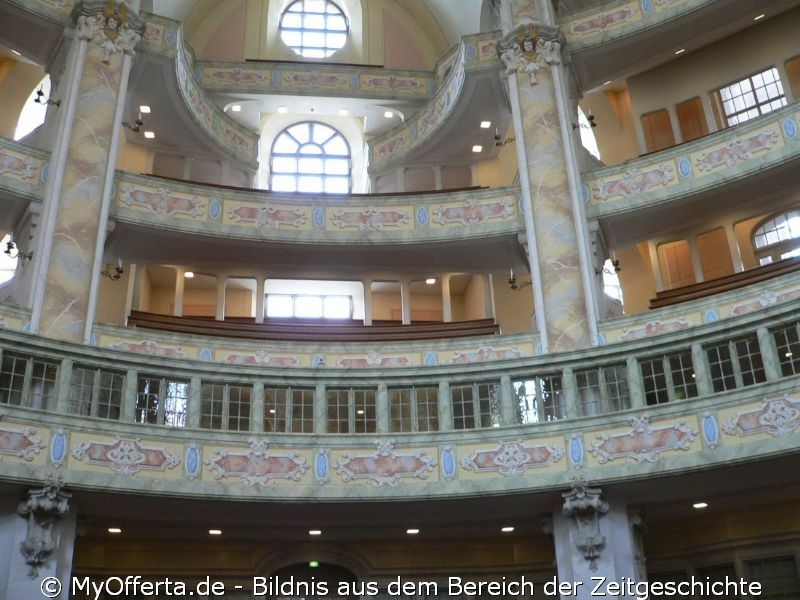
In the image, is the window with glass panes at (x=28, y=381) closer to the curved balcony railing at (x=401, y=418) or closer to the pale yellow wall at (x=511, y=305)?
the curved balcony railing at (x=401, y=418)

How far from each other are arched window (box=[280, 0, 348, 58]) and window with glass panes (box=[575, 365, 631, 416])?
19366mm

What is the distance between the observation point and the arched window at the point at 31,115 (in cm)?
2900

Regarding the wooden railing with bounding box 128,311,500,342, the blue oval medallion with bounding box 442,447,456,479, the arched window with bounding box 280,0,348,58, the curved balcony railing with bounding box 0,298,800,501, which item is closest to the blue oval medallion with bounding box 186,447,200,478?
the curved balcony railing with bounding box 0,298,800,501

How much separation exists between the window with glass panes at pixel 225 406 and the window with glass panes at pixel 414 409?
9.76 feet

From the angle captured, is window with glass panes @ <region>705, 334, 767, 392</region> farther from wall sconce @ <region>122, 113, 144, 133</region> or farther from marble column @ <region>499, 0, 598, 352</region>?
wall sconce @ <region>122, 113, 144, 133</region>

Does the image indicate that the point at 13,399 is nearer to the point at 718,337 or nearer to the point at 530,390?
the point at 530,390

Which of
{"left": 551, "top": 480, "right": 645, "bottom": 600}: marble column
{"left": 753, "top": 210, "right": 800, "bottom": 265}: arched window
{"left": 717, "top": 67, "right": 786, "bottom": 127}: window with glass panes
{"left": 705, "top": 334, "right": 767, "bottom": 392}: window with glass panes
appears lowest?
{"left": 551, "top": 480, "right": 645, "bottom": 600}: marble column

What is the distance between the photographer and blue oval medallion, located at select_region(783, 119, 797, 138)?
2152 cm

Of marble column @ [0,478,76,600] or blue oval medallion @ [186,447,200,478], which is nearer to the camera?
marble column @ [0,478,76,600]

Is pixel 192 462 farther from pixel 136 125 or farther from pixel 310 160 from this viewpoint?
pixel 310 160

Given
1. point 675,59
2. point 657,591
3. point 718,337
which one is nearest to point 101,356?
point 718,337

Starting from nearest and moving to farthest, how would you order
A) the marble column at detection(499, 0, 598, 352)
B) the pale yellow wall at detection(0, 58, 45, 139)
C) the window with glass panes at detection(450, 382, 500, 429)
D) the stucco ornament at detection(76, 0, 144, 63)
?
the window with glass panes at detection(450, 382, 500, 429)
the marble column at detection(499, 0, 598, 352)
the stucco ornament at detection(76, 0, 144, 63)
the pale yellow wall at detection(0, 58, 45, 139)

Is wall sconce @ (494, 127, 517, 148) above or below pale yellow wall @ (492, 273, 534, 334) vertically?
above

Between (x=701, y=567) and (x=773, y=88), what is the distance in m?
14.0
